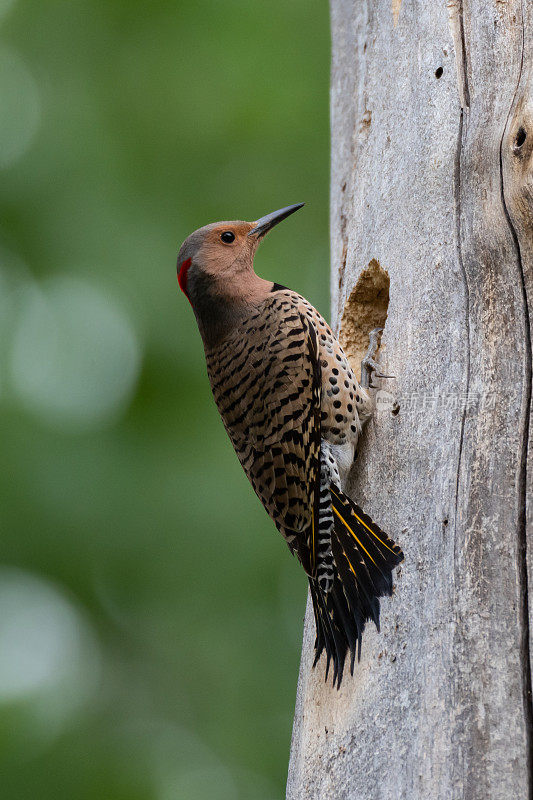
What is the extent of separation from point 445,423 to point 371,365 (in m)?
0.54

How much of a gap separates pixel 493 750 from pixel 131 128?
224 inches

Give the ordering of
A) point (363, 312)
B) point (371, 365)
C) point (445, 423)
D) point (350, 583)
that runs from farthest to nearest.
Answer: point (363, 312)
point (371, 365)
point (350, 583)
point (445, 423)

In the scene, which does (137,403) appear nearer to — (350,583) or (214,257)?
(214,257)

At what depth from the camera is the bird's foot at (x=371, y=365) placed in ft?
9.53

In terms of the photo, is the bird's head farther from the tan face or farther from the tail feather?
the tail feather

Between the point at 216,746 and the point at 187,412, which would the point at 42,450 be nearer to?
the point at 187,412

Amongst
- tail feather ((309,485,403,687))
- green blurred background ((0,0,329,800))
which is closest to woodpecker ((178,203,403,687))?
tail feather ((309,485,403,687))

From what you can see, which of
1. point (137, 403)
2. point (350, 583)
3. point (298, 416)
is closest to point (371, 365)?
point (298, 416)

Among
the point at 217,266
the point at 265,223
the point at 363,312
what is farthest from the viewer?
the point at 265,223

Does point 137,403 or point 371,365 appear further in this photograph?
point 137,403

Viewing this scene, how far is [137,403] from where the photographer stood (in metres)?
6.21

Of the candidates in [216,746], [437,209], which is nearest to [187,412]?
[216,746]

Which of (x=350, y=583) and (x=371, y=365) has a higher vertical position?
(x=371, y=365)

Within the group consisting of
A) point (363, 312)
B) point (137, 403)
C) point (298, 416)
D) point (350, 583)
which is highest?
point (363, 312)
